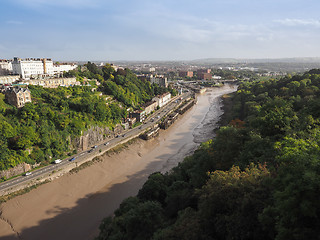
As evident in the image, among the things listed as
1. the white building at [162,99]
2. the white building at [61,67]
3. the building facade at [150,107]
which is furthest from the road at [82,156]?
the white building at [61,67]

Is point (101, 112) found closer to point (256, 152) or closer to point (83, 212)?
point (83, 212)

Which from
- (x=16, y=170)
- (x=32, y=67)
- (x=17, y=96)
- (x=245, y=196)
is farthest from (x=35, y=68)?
(x=245, y=196)

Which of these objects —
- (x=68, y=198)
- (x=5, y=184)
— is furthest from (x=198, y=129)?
(x=5, y=184)

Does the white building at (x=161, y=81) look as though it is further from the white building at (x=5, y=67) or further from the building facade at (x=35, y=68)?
the white building at (x=5, y=67)

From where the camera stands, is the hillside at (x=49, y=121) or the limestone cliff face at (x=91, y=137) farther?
the limestone cliff face at (x=91, y=137)

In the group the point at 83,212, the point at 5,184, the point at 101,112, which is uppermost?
the point at 101,112

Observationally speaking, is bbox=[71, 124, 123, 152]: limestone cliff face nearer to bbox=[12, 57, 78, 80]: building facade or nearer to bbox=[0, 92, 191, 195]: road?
bbox=[0, 92, 191, 195]: road

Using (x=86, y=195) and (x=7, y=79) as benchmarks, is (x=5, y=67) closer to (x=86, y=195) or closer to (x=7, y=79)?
(x=7, y=79)
